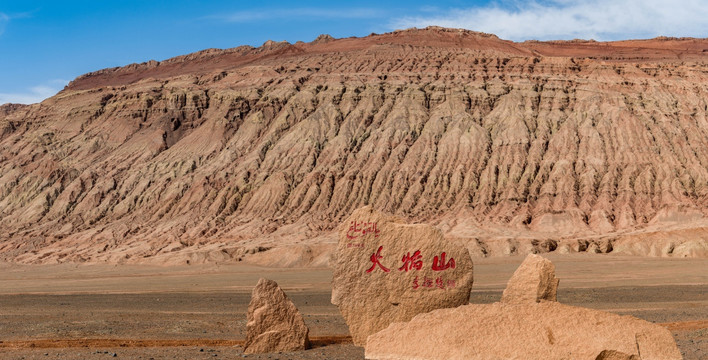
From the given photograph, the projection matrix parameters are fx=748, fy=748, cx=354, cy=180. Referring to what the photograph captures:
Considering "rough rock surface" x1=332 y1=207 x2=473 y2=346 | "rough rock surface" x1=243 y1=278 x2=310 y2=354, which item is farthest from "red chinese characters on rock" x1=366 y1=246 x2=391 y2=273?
"rough rock surface" x1=243 y1=278 x2=310 y2=354

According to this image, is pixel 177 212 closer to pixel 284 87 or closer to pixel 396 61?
pixel 284 87

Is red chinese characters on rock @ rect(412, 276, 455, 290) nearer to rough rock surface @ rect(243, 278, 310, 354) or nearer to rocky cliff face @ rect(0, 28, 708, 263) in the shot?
rough rock surface @ rect(243, 278, 310, 354)

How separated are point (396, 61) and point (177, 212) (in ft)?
109

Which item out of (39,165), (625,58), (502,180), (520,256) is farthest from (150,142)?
(625,58)

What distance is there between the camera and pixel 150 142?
83.8 m

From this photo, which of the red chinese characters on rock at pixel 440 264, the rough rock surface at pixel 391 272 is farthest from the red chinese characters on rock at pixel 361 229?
the red chinese characters on rock at pixel 440 264

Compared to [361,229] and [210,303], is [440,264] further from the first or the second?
[210,303]

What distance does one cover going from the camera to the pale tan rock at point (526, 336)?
33.5ft

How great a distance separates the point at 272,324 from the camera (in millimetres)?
Answer: 13883

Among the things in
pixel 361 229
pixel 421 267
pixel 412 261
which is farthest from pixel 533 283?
pixel 361 229

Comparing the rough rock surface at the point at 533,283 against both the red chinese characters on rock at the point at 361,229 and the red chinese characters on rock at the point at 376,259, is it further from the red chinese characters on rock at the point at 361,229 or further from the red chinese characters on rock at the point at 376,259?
the red chinese characters on rock at the point at 361,229

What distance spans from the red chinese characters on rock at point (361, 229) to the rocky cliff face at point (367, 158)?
4136 cm

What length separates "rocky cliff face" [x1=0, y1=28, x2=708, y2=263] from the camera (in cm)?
6291

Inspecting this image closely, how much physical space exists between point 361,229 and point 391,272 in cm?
95
